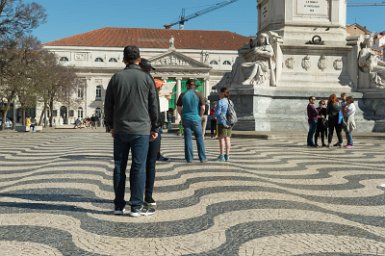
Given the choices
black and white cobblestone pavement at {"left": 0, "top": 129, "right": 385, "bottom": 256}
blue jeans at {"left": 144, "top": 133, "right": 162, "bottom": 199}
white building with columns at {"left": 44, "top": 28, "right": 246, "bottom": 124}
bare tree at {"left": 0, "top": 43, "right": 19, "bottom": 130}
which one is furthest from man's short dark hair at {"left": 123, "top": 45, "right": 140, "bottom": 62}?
white building with columns at {"left": 44, "top": 28, "right": 246, "bottom": 124}

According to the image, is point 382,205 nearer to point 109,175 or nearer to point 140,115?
point 140,115

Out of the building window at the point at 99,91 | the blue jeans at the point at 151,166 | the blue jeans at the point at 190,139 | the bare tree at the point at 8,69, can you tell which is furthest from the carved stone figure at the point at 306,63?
the building window at the point at 99,91

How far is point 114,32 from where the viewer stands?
313ft

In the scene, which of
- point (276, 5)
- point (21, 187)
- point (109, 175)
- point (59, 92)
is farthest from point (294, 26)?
point (59, 92)

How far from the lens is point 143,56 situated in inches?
3516

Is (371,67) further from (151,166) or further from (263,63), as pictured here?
(151,166)

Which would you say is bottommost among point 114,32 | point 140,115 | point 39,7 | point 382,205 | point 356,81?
point 382,205

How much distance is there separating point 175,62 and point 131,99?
87.1 metres

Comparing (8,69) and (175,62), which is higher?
(175,62)

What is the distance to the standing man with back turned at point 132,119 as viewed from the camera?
4.31 m

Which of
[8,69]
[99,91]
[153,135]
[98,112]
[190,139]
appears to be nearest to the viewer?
[153,135]

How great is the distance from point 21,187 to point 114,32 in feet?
Result: 306

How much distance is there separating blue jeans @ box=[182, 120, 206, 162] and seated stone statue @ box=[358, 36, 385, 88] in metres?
11.9

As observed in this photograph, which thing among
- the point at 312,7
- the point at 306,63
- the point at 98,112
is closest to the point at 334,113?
the point at 306,63
